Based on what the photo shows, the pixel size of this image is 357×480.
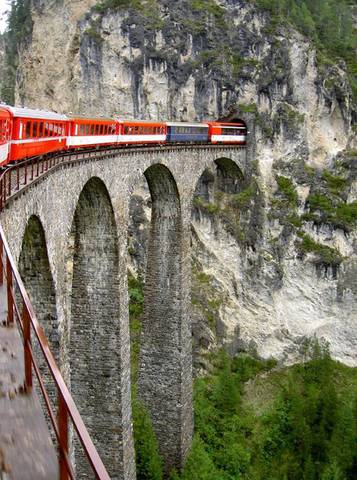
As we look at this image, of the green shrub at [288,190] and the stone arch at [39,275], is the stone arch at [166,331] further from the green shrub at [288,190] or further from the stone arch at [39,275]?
the stone arch at [39,275]

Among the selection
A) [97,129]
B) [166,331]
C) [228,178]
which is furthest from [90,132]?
[228,178]

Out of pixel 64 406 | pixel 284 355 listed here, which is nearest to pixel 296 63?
pixel 284 355

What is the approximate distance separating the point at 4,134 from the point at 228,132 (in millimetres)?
21935

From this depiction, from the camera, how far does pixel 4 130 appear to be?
435 inches

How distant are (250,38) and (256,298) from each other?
16019 mm

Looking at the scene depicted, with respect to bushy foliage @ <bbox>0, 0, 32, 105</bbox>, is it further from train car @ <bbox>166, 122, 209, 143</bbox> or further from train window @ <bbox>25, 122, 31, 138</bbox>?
train window @ <bbox>25, 122, 31, 138</bbox>

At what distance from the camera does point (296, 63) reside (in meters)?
33.3

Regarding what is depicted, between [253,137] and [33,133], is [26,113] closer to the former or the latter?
[33,133]

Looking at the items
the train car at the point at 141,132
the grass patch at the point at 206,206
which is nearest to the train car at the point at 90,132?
the train car at the point at 141,132

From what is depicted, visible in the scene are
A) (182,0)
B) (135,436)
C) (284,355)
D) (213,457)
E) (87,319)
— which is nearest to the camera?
(87,319)

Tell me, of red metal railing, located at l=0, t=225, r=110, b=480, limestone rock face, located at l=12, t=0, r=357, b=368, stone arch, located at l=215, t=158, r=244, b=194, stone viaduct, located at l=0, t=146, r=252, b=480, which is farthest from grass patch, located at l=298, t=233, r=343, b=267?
red metal railing, located at l=0, t=225, r=110, b=480

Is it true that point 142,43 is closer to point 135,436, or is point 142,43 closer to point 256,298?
point 256,298

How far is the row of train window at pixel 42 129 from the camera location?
13.2 meters

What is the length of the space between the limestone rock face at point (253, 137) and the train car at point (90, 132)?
40.1ft
